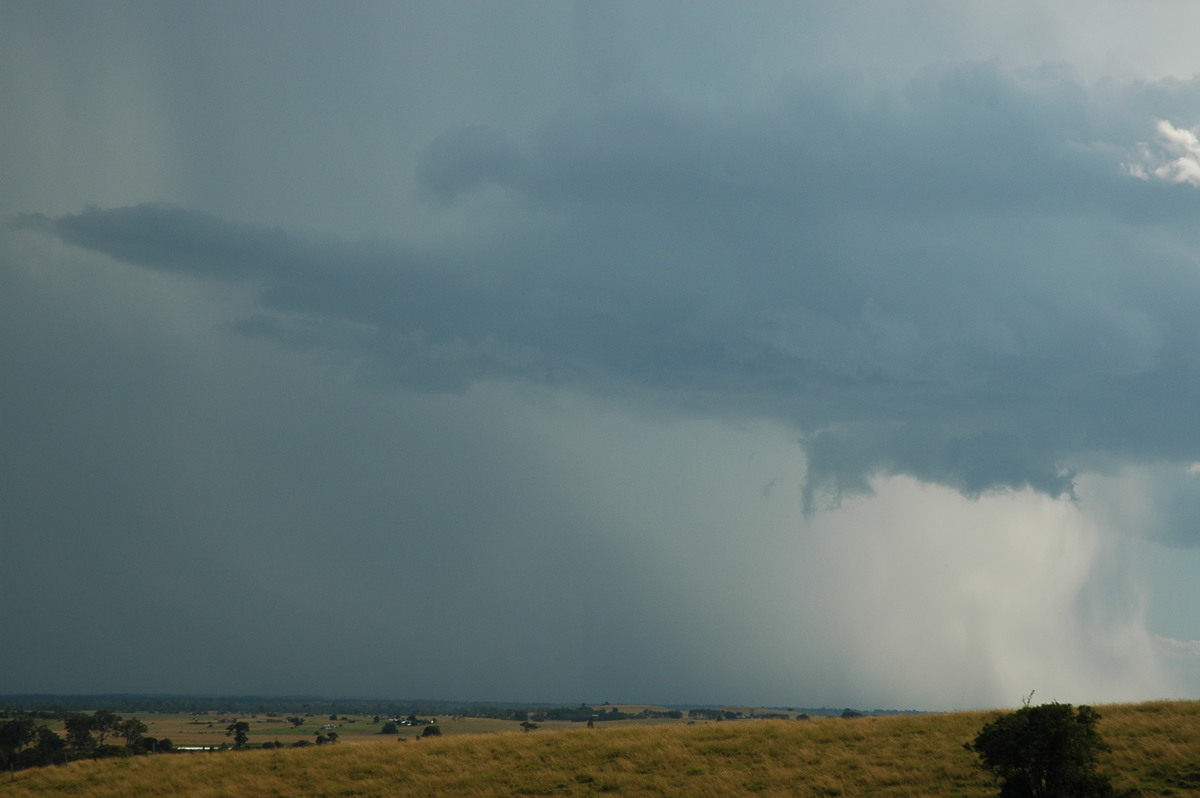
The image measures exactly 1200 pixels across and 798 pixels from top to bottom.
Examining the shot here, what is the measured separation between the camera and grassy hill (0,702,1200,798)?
40562 mm

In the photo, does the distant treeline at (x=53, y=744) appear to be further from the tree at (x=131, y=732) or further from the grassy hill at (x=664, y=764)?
the grassy hill at (x=664, y=764)

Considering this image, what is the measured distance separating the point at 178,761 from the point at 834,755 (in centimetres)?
3901

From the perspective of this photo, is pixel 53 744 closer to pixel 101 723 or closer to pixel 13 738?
pixel 13 738

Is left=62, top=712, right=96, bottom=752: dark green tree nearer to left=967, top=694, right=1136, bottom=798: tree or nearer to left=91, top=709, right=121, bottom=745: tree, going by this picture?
left=91, top=709, right=121, bottom=745: tree

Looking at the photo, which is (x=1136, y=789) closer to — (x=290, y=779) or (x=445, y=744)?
(x=445, y=744)

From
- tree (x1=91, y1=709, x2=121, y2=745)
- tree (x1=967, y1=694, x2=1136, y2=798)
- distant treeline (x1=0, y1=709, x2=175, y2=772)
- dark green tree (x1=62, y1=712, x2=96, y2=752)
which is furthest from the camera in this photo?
tree (x1=91, y1=709, x2=121, y2=745)

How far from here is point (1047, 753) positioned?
33.6 metres

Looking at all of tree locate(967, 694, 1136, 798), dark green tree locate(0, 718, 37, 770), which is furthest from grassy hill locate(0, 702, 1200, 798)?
dark green tree locate(0, 718, 37, 770)

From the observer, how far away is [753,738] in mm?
50500

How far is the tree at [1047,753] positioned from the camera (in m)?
Result: 33.1

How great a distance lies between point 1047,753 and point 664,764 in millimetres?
19718

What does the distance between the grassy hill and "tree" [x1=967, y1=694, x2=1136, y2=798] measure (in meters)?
3.64

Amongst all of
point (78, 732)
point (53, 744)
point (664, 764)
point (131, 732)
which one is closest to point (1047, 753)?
point (664, 764)

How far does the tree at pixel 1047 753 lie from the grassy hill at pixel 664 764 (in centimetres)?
364
